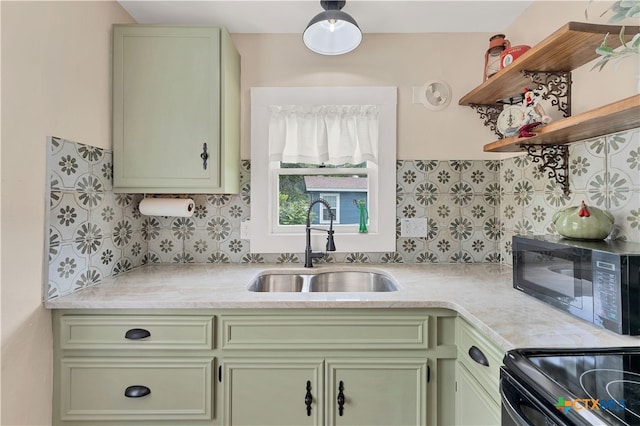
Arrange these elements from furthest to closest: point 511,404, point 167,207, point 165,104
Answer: point 167,207, point 165,104, point 511,404

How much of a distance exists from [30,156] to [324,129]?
4.61 ft

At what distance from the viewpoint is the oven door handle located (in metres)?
0.83

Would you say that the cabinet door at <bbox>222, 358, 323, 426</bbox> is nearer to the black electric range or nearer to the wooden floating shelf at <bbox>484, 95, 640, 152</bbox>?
the black electric range

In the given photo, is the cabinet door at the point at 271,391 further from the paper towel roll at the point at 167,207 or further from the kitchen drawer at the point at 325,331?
the paper towel roll at the point at 167,207

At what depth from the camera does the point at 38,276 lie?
1361 millimetres

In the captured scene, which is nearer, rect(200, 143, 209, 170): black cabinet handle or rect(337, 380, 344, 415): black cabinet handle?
rect(337, 380, 344, 415): black cabinet handle

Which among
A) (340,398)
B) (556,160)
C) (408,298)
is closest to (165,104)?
(408,298)

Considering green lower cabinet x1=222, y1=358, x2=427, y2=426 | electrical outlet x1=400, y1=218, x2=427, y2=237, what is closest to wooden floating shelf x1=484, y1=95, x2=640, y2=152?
electrical outlet x1=400, y1=218, x2=427, y2=237

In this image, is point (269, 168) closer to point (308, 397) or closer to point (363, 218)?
point (363, 218)

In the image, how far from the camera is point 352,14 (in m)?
1.94

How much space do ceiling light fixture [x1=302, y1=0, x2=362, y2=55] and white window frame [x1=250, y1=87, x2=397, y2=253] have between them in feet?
0.95

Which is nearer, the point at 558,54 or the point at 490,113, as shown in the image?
the point at 558,54

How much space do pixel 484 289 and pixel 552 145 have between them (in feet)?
2.40

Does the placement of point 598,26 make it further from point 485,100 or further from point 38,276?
point 38,276
